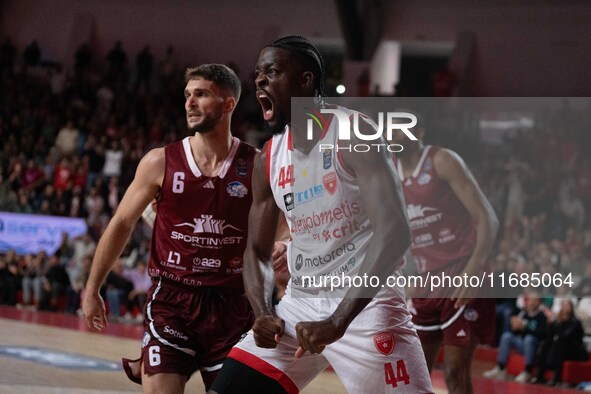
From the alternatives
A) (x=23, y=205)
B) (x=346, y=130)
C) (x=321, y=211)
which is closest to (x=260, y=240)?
(x=321, y=211)

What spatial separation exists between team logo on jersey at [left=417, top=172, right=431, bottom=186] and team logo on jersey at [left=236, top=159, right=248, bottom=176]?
5.02ft

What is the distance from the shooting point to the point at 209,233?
4.82 meters

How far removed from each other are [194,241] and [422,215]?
6.41 ft

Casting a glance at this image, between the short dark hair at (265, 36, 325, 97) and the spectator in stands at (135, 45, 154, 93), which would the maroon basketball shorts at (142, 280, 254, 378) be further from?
the spectator in stands at (135, 45, 154, 93)

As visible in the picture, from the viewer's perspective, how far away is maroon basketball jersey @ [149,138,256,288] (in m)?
4.79

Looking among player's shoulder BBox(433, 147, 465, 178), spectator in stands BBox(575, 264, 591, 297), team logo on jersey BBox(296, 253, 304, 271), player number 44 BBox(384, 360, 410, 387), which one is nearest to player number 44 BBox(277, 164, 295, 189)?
team logo on jersey BBox(296, 253, 304, 271)

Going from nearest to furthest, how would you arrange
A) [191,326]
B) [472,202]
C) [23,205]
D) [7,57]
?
Result: [191,326]
[472,202]
[23,205]
[7,57]

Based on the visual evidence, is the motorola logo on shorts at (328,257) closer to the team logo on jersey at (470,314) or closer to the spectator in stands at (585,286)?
the team logo on jersey at (470,314)

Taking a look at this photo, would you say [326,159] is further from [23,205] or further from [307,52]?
[23,205]

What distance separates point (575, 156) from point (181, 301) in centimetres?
1192

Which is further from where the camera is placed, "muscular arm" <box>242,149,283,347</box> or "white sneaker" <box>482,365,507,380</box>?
"white sneaker" <box>482,365,507,380</box>

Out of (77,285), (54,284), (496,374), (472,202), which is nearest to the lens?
(472,202)

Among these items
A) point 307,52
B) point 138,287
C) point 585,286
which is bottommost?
point 138,287

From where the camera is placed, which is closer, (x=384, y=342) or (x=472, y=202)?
(x=384, y=342)
